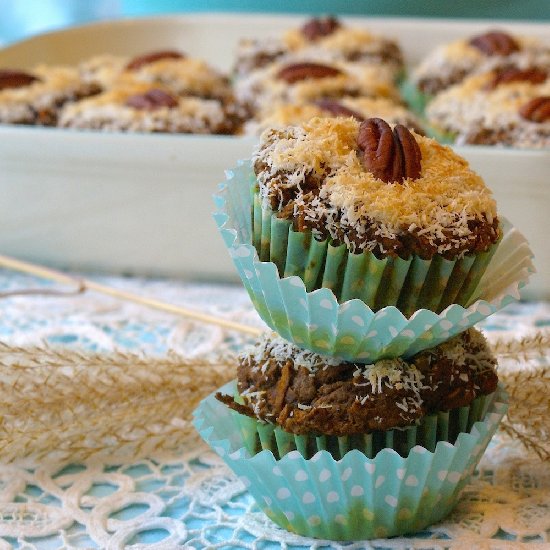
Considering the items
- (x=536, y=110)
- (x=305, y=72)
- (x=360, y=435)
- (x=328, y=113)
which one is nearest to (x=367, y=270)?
(x=360, y=435)

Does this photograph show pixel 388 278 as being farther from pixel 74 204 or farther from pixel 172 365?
pixel 74 204

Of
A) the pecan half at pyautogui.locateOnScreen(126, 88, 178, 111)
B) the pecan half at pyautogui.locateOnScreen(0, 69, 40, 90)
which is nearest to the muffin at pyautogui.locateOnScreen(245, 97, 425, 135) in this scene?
the pecan half at pyautogui.locateOnScreen(126, 88, 178, 111)

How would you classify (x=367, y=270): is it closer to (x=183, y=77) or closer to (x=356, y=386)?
(x=356, y=386)

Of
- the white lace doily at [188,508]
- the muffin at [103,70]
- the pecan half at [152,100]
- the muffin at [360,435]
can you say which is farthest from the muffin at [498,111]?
the muffin at [360,435]

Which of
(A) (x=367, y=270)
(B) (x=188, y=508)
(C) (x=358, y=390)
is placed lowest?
(B) (x=188, y=508)

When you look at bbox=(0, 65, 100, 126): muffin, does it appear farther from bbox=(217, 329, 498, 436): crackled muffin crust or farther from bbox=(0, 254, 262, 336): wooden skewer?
bbox=(217, 329, 498, 436): crackled muffin crust

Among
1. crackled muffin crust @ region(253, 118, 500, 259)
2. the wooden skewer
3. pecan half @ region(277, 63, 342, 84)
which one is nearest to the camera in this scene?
crackled muffin crust @ region(253, 118, 500, 259)

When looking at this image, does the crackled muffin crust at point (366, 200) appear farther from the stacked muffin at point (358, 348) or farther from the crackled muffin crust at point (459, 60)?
the crackled muffin crust at point (459, 60)

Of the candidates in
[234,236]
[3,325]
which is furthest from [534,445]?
[3,325]

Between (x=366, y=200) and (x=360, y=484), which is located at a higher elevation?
(x=366, y=200)
